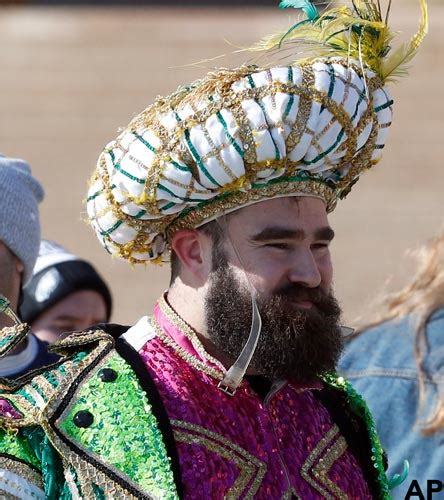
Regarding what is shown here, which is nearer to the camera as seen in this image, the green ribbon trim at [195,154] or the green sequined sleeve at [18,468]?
the green sequined sleeve at [18,468]

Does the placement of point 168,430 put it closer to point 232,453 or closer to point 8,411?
point 232,453

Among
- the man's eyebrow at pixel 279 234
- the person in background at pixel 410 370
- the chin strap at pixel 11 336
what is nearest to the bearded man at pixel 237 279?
the man's eyebrow at pixel 279 234

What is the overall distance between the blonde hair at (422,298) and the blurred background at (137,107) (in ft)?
14.1

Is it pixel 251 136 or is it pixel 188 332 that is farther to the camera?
pixel 188 332

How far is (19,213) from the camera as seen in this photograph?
148 inches

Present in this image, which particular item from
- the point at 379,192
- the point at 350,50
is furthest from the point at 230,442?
the point at 379,192

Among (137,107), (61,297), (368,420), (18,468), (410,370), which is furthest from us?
(137,107)

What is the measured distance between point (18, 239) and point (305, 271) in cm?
118

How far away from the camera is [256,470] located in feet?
9.00

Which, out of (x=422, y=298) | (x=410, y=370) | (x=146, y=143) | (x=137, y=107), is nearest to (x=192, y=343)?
(x=146, y=143)

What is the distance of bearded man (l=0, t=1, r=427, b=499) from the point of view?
8.80 feet

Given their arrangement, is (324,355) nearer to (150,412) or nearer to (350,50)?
(150,412)

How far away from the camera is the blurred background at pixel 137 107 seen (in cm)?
1038

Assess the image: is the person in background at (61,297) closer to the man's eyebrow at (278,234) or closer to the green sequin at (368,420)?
the green sequin at (368,420)
